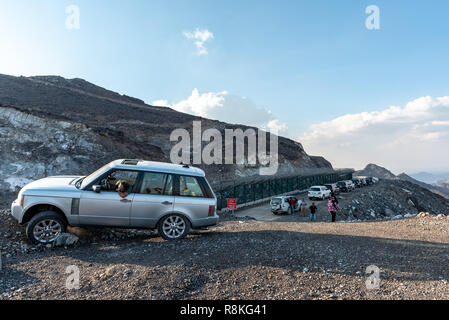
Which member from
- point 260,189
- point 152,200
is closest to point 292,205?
point 260,189

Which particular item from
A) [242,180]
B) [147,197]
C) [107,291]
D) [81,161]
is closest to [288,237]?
[147,197]

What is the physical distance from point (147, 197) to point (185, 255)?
185 centimetres

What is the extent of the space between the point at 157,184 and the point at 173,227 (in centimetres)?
120

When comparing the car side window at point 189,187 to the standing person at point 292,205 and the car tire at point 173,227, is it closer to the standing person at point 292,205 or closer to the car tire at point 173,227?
the car tire at point 173,227

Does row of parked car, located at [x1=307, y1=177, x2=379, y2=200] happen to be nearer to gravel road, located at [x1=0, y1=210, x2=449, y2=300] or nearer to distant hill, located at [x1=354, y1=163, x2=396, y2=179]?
gravel road, located at [x1=0, y1=210, x2=449, y2=300]

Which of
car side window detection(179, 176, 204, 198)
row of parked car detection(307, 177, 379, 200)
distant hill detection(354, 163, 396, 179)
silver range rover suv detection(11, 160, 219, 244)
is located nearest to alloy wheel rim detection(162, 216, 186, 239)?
silver range rover suv detection(11, 160, 219, 244)

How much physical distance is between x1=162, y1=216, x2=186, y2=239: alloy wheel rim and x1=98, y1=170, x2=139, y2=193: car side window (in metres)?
1.27

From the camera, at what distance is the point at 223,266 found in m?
5.14

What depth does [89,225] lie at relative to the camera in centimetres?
650

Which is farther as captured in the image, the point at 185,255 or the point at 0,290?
the point at 185,255

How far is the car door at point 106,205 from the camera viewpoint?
6.41 meters

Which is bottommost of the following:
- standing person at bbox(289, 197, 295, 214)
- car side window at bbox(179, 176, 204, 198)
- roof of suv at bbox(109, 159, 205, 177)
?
standing person at bbox(289, 197, 295, 214)

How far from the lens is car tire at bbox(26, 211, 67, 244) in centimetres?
608
